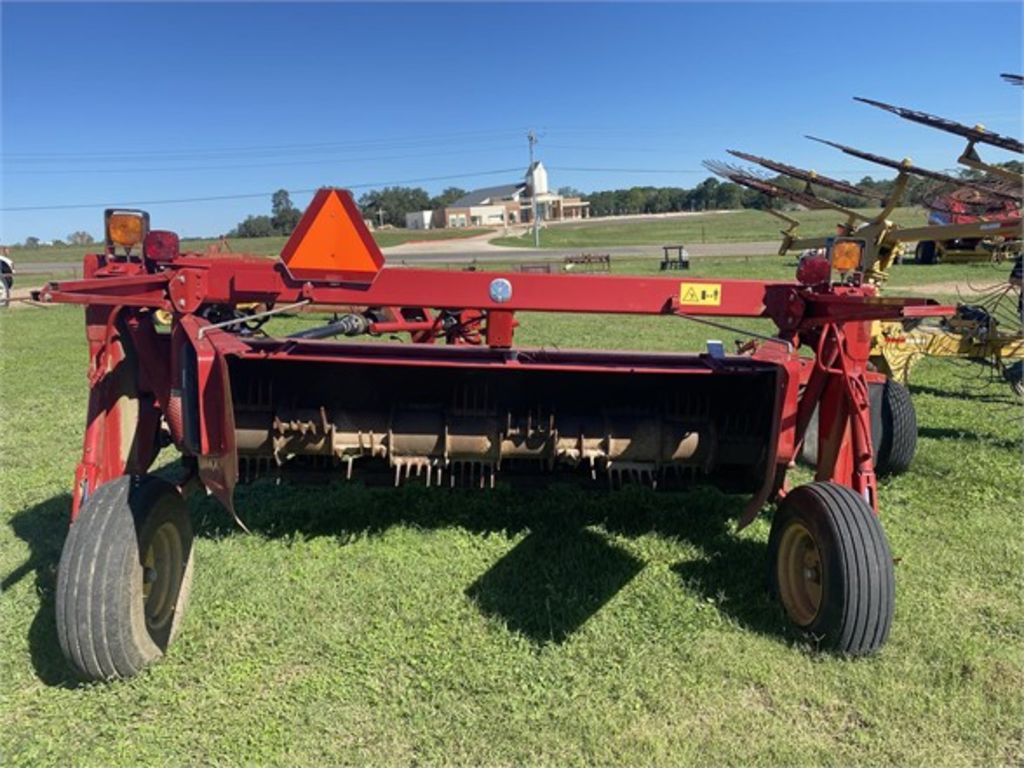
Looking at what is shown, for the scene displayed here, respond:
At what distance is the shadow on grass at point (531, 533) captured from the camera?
340cm

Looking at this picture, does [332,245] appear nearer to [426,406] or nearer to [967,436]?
[426,406]

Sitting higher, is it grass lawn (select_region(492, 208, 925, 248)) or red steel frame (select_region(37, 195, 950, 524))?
grass lawn (select_region(492, 208, 925, 248))

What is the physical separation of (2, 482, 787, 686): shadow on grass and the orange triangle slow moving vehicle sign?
161 centimetres

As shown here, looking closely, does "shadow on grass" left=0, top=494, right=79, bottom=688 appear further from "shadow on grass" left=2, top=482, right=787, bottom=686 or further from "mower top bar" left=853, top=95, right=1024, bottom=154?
"mower top bar" left=853, top=95, right=1024, bottom=154

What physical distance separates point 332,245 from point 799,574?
2.46 metres

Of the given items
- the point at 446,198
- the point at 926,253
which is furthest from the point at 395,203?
the point at 926,253

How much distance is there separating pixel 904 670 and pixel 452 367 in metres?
2.22

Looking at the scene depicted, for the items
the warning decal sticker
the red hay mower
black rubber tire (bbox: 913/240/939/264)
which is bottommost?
the red hay mower

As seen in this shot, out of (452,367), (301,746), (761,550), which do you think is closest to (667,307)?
(452,367)

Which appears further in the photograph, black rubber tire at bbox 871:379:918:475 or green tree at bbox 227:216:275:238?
green tree at bbox 227:216:275:238

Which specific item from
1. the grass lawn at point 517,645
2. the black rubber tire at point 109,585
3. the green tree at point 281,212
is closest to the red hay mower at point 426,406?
the black rubber tire at point 109,585

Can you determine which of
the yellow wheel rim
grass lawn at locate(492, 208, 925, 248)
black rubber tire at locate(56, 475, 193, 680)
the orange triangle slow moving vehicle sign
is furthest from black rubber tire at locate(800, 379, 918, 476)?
grass lawn at locate(492, 208, 925, 248)

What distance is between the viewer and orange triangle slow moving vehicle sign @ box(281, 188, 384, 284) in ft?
10.00

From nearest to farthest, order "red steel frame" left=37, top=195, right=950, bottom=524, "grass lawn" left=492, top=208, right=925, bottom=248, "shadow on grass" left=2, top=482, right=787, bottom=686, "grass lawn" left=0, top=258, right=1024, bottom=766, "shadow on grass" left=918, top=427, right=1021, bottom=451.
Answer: "grass lawn" left=0, top=258, right=1024, bottom=766, "red steel frame" left=37, top=195, right=950, bottom=524, "shadow on grass" left=2, top=482, right=787, bottom=686, "shadow on grass" left=918, top=427, right=1021, bottom=451, "grass lawn" left=492, top=208, right=925, bottom=248
